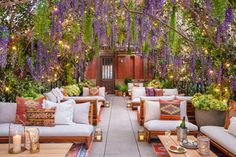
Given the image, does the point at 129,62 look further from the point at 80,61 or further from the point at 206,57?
the point at 206,57

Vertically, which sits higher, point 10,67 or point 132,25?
point 132,25

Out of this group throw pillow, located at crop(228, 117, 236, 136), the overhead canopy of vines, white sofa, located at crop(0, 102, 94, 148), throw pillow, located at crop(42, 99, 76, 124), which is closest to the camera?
throw pillow, located at crop(228, 117, 236, 136)

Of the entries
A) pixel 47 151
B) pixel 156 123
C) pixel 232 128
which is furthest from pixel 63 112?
pixel 232 128

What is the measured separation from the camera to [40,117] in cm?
433

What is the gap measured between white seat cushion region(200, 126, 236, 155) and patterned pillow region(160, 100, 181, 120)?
56 centimetres

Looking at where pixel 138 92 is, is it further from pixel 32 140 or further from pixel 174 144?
pixel 32 140

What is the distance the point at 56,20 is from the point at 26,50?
1.56 metres

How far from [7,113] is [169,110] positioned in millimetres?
2895

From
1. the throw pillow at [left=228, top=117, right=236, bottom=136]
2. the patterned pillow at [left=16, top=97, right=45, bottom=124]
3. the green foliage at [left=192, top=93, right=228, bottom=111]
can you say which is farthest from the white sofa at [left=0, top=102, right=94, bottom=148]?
the green foliage at [left=192, top=93, right=228, bottom=111]

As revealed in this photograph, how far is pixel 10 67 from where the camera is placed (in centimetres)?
555

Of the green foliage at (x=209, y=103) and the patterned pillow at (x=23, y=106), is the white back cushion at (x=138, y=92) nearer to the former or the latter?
the green foliage at (x=209, y=103)

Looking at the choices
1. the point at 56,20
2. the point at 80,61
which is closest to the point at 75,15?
the point at 56,20

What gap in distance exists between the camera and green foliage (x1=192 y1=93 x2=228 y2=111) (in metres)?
5.48

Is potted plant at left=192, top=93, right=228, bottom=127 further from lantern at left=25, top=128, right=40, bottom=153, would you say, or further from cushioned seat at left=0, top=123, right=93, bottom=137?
lantern at left=25, top=128, right=40, bottom=153
